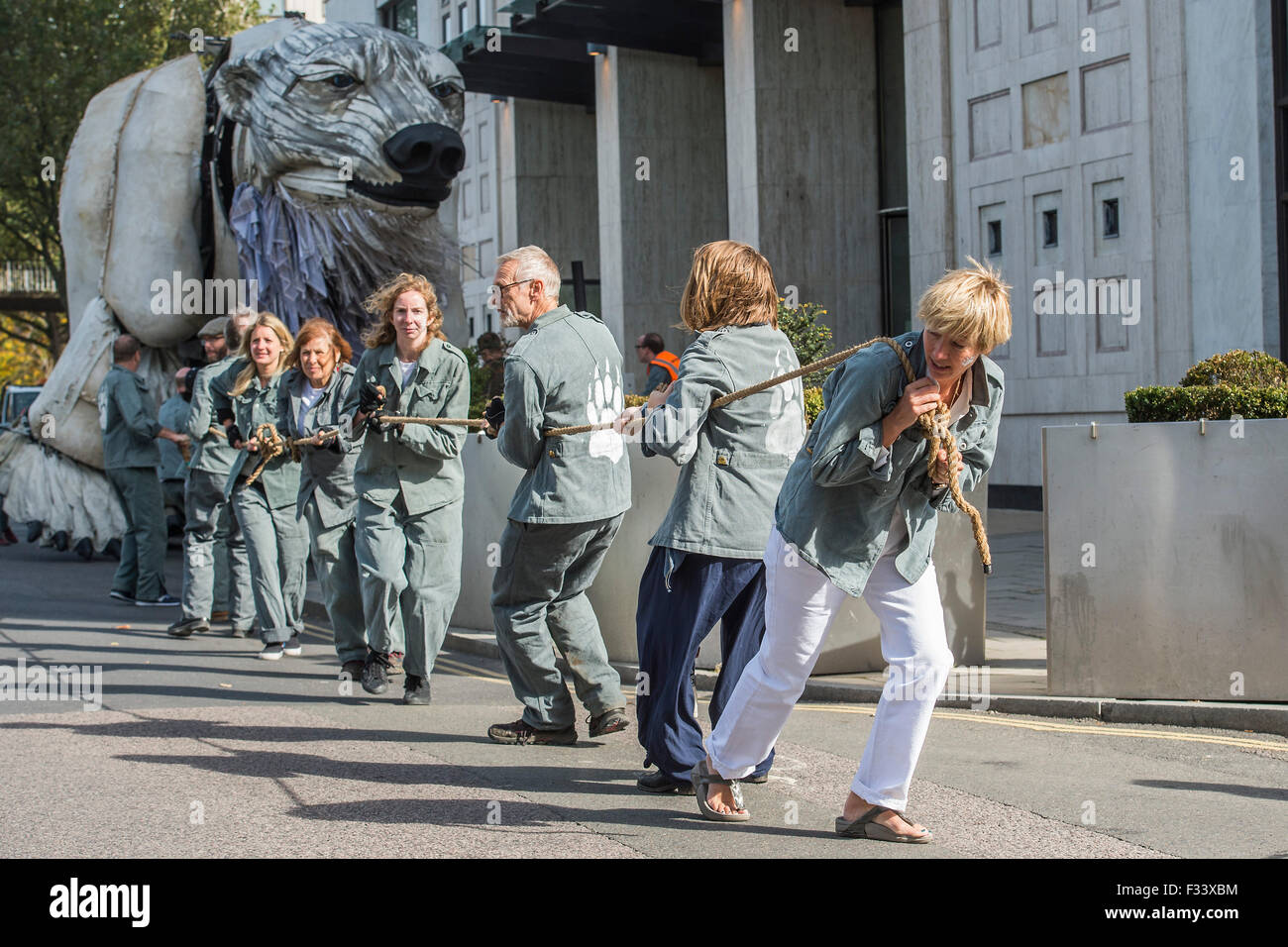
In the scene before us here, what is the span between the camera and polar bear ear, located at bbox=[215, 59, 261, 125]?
36.7ft

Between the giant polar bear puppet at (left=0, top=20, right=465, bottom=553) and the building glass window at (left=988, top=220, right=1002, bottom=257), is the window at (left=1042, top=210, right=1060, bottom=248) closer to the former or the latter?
the building glass window at (left=988, top=220, right=1002, bottom=257)

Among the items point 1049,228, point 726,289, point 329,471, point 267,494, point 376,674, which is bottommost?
point 376,674

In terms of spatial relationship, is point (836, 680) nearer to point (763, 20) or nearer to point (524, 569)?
point (524, 569)

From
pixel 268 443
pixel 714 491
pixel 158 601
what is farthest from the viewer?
pixel 158 601

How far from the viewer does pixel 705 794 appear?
500 cm

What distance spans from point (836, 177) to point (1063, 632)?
13.9 metres

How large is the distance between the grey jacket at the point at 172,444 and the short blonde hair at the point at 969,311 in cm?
825

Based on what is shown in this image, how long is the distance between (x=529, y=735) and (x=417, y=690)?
3.96 feet

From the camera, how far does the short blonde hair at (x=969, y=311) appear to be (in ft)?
13.7

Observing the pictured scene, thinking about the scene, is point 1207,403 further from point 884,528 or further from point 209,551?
point 209,551

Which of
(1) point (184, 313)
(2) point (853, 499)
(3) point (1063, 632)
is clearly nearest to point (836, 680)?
(3) point (1063, 632)

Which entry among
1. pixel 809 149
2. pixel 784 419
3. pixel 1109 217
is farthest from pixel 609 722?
pixel 809 149

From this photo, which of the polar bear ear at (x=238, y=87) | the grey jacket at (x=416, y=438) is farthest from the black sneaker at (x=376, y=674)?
the polar bear ear at (x=238, y=87)

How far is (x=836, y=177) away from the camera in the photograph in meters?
20.2
